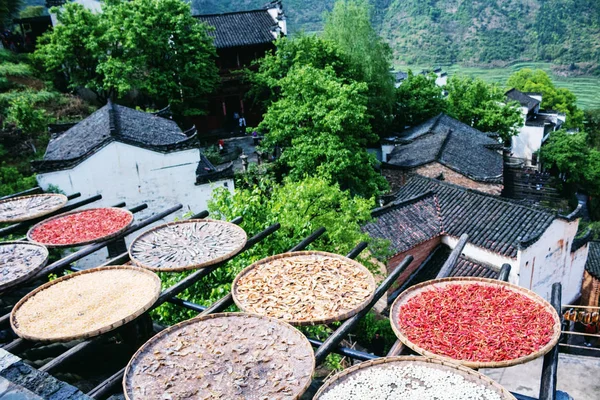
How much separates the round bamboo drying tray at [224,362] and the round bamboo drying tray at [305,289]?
271 mm

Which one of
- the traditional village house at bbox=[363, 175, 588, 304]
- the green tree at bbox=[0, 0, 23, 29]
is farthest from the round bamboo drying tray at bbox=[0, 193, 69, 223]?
the green tree at bbox=[0, 0, 23, 29]

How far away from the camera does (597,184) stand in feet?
108

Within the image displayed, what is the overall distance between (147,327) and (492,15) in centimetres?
8643

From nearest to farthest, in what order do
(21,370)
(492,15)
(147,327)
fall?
(21,370)
(147,327)
(492,15)

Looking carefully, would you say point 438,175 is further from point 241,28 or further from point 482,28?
point 482,28

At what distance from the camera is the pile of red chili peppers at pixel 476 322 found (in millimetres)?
4215

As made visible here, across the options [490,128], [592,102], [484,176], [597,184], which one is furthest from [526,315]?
[592,102]

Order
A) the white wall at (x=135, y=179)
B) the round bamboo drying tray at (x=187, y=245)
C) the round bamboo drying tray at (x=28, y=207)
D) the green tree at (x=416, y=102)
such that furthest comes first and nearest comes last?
1. the green tree at (x=416, y=102)
2. the white wall at (x=135, y=179)
3. the round bamboo drying tray at (x=28, y=207)
4. the round bamboo drying tray at (x=187, y=245)

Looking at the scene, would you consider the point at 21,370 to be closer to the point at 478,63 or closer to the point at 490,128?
the point at 490,128

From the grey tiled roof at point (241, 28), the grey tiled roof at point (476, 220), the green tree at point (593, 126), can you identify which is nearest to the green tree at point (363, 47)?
the grey tiled roof at point (241, 28)

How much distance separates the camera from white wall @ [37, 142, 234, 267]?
12820 mm

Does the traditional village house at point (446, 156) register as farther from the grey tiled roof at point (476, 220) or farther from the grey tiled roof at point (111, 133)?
the grey tiled roof at point (111, 133)

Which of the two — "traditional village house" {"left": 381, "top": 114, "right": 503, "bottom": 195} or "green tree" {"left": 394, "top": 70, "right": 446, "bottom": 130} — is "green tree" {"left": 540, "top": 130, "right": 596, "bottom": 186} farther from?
"green tree" {"left": 394, "top": 70, "right": 446, "bottom": 130}

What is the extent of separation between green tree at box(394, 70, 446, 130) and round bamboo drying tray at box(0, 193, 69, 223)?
2395 cm
